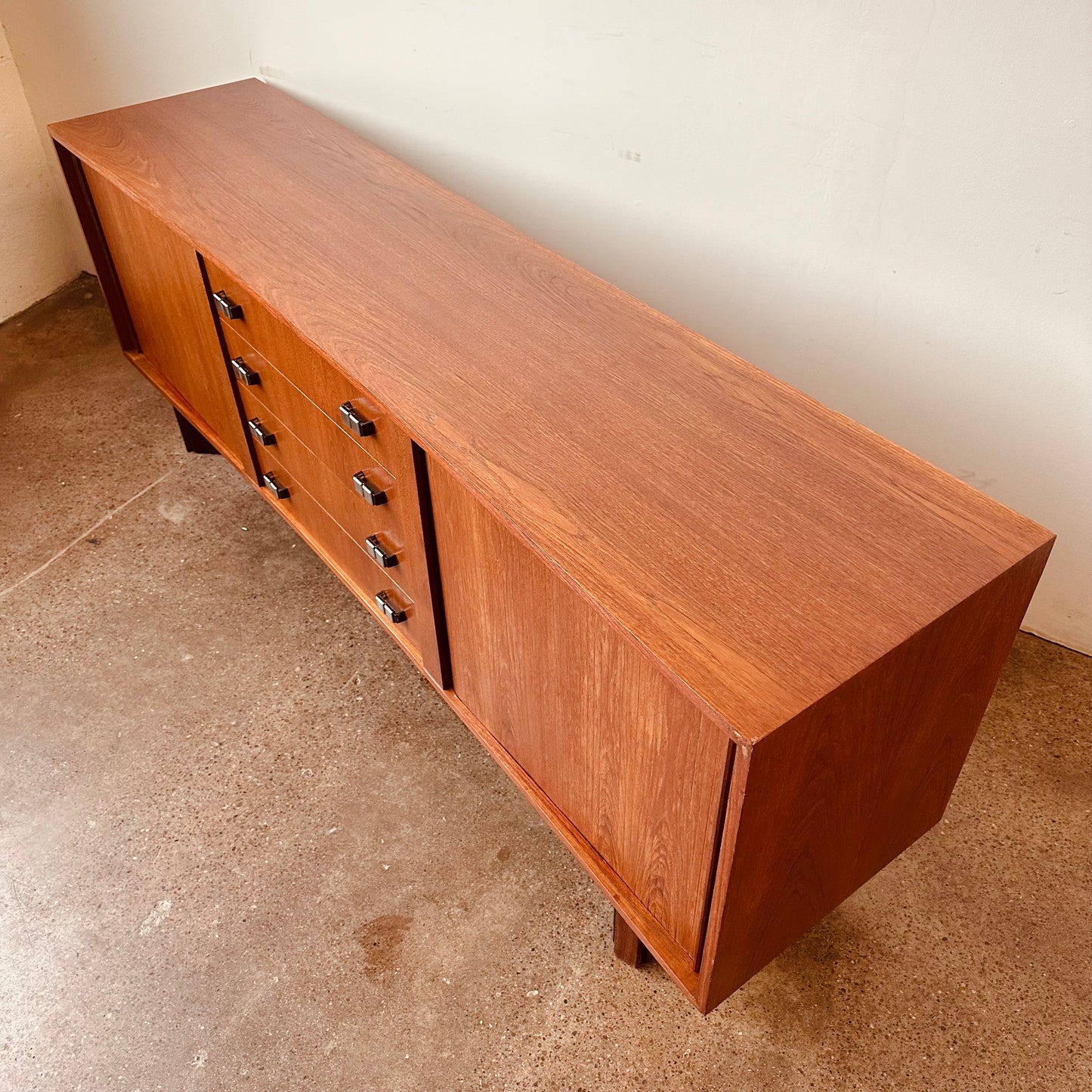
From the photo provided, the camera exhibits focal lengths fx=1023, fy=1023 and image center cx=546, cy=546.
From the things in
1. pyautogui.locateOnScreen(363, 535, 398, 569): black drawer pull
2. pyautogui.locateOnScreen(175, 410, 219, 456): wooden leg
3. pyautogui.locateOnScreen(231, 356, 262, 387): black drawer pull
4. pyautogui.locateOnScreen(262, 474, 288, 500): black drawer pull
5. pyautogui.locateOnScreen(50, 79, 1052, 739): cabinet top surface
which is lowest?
pyautogui.locateOnScreen(175, 410, 219, 456): wooden leg

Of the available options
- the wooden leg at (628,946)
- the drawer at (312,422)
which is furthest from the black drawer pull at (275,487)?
the wooden leg at (628,946)

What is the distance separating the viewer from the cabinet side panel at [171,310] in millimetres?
1675

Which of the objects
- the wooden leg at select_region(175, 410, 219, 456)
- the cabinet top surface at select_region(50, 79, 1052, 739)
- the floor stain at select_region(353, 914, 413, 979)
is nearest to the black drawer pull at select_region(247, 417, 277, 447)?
the cabinet top surface at select_region(50, 79, 1052, 739)

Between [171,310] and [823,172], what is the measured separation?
1124 millimetres

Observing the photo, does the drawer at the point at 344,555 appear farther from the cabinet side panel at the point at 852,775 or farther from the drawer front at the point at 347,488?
the cabinet side panel at the point at 852,775

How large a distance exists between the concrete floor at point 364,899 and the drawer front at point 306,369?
539 mm

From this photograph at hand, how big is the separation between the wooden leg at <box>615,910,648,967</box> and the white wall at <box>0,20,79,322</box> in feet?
7.42

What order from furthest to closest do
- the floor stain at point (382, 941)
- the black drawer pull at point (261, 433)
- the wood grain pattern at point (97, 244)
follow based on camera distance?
the wood grain pattern at point (97, 244)
the black drawer pull at point (261, 433)
the floor stain at point (382, 941)

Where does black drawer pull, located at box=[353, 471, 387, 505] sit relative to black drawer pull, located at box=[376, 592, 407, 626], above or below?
above

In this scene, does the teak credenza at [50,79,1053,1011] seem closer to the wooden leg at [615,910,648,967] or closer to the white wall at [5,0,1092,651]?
the wooden leg at [615,910,648,967]

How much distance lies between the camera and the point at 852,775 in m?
1.03

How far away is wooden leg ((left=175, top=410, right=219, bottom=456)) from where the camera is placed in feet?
7.04

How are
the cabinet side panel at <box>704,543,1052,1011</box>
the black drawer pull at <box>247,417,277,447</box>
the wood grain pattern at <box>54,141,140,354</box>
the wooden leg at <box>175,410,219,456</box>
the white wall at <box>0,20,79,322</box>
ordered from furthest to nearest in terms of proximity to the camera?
the white wall at <box>0,20,79,322</box> → the wooden leg at <box>175,410,219,456</box> → the wood grain pattern at <box>54,141,140,354</box> → the black drawer pull at <box>247,417,277,447</box> → the cabinet side panel at <box>704,543,1052,1011</box>

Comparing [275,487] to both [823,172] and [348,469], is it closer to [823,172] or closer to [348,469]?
[348,469]
